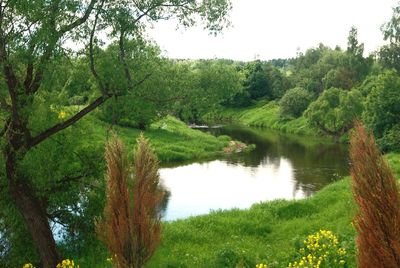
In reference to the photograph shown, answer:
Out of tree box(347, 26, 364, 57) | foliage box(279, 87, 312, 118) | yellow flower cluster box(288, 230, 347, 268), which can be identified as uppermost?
tree box(347, 26, 364, 57)

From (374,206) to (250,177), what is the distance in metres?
25.6

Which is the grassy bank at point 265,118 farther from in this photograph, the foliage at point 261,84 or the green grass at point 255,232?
the green grass at point 255,232

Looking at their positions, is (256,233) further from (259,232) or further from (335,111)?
(335,111)

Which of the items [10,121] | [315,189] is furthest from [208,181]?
[10,121]

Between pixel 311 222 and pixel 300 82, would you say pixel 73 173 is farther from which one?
pixel 300 82

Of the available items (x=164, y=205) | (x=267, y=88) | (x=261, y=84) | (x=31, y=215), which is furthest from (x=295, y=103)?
(x=31, y=215)

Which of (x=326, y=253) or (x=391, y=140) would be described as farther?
(x=391, y=140)

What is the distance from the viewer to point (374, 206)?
441 cm

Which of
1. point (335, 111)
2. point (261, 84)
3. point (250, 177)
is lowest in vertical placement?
point (250, 177)

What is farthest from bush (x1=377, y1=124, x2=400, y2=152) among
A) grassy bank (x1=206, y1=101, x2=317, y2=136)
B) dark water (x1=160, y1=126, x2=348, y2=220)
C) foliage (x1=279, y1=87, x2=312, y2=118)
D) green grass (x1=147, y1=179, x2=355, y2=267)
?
foliage (x1=279, y1=87, x2=312, y2=118)

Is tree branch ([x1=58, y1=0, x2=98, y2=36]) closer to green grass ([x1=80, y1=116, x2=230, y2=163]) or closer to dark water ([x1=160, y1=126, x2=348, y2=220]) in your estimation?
dark water ([x1=160, y1=126, x2=348, y2=220])

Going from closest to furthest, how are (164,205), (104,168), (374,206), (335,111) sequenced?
(374,206), (104,168), (164,205), (335,111)

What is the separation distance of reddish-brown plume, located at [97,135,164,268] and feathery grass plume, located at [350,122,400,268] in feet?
7.39

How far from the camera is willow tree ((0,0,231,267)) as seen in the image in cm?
1011
